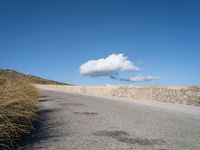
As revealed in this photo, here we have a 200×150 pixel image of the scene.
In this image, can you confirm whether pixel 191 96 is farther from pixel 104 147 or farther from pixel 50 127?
pixel 104 147

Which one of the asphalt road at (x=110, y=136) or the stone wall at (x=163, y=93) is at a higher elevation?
the stone wall at (x=163, y=93)

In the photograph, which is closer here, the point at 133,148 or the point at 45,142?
the point at 133,148

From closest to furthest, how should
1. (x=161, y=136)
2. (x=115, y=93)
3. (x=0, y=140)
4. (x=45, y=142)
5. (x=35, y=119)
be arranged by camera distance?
(x=0, y=140) < (x=45, y=142) < (x=161, y=136) < (x=35, y=119) < (x=115, y=93)

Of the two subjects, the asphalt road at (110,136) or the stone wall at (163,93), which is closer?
the asphalt road at (110,136)

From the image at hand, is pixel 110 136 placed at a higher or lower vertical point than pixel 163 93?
lower

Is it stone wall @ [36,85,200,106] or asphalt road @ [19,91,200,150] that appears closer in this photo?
asphalt road @ [19,91,200,150]

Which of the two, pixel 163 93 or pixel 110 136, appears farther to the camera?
pixel 163 93

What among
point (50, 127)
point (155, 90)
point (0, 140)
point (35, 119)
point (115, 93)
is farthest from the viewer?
point (115, 93)

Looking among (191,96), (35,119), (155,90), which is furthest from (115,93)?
(35,119)

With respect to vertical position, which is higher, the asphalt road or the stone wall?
the stone wall

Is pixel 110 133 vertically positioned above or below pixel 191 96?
below

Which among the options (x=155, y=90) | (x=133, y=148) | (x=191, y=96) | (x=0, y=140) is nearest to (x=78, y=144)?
(x=133, y=148)

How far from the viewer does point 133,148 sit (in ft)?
18.9

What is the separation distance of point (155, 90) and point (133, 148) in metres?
16.7
